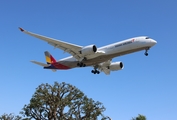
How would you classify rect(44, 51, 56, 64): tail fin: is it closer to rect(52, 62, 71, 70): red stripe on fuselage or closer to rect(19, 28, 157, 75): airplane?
rect(52, 62, 71, 70): red stripe on fuselage

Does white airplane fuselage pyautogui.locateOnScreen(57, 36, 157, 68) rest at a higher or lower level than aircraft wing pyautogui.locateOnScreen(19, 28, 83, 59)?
lower

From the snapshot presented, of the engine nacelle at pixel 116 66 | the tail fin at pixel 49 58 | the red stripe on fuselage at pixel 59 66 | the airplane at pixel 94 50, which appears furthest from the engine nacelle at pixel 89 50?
the tail fin at pixel 49 58

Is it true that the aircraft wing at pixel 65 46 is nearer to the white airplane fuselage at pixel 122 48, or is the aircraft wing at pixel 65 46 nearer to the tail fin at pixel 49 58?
the white airplane fuselage at pixel 122 48

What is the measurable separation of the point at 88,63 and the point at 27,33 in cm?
1120

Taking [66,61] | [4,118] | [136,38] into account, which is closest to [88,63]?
[66,61]

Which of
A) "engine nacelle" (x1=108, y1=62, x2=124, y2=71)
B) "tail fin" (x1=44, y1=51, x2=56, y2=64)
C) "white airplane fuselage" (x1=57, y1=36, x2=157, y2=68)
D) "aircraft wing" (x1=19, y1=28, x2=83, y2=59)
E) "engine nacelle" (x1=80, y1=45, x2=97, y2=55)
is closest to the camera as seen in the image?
"white airplane fuselage" (x1=57, y1=36, x2=157, y2=68)

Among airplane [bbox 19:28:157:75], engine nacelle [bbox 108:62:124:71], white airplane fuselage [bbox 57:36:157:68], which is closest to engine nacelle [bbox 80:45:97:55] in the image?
airplane [bbox 19:28:157:75]

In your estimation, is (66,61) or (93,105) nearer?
(66,61)

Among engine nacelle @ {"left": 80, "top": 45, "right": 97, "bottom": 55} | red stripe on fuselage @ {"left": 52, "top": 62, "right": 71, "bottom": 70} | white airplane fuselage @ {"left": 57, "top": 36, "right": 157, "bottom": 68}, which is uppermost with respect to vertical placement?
red stripe on fuselage @ {"left": 52, "top": 62, "right": 71, "bottom": 70}

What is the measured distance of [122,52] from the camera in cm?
4106

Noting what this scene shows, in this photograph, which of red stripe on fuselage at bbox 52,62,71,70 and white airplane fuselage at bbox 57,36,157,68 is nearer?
white airplane fuselage at bbox 57,36,157,68

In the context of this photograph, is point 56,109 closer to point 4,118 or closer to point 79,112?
point 79,112

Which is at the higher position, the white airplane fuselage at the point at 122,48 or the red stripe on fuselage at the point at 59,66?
the red stripe on fuselage at the point at 59,66

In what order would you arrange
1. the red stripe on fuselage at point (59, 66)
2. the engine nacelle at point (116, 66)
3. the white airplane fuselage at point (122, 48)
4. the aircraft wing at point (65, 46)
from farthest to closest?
the engine nacelle at point (116, 66) → the red stripe on fuselage at point (59, 66) → the aircraft wing at point (65, 46) → the white airplane fuselage at point (122, 48)
